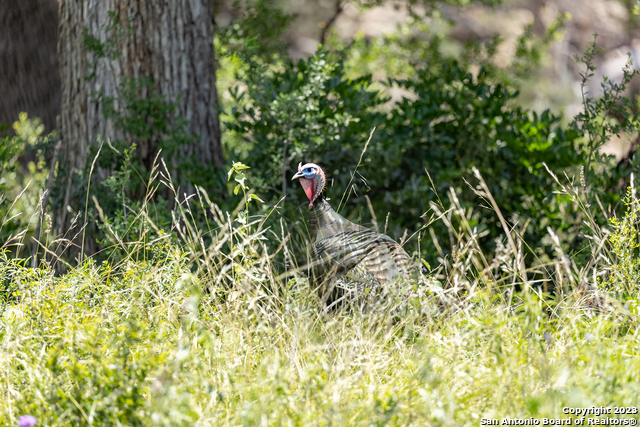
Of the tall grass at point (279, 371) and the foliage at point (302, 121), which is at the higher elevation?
the foliage at point (302, 121)

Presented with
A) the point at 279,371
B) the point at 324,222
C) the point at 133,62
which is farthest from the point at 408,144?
the point at 279,371

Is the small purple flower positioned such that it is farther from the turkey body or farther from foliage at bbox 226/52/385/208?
foliage at bbox 226/52/385/208

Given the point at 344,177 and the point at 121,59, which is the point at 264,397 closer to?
the point at 344,177

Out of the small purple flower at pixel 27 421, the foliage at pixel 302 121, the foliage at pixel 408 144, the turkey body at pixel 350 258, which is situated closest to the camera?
the small purple flower at pixel 27 421

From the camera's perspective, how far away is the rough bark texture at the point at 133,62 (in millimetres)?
4152

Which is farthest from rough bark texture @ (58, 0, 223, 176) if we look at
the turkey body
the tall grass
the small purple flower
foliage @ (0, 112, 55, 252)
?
the small purple flower

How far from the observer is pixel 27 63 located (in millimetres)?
5680

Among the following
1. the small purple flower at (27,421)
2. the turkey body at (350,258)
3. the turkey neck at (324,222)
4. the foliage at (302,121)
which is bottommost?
the small purple flower at (27,421)

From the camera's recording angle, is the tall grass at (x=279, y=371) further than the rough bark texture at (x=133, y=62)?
No

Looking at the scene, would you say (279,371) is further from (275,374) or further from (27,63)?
(27,63)

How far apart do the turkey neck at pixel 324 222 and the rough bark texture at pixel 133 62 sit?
1558mm

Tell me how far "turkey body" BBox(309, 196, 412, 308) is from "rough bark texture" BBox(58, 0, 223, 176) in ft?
5.45

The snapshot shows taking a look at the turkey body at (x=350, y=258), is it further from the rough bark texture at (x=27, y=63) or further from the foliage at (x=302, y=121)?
the rough bark texture at (x=27, y=63)

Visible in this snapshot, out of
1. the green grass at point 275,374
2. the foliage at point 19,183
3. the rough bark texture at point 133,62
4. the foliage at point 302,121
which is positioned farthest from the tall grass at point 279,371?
the rough bark texture at point 133,62
